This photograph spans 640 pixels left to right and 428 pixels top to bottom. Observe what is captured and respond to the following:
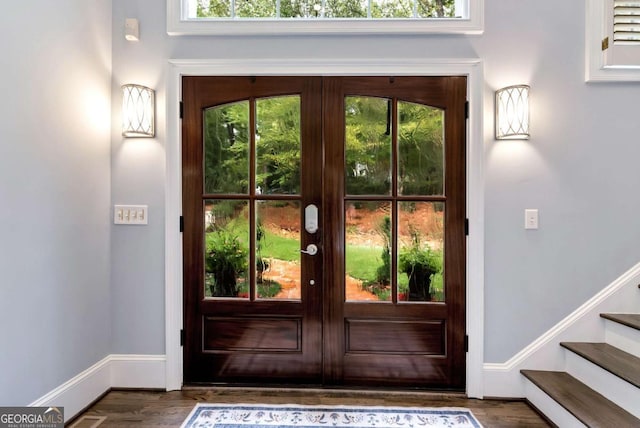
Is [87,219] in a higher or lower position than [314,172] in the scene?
lower

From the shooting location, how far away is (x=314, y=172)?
2312 mm

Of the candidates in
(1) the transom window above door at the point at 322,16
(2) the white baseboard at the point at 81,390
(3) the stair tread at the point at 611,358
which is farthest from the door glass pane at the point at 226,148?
(3) the stair tread at the point at 611,358

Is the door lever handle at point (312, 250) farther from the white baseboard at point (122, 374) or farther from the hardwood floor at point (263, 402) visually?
the white baseboard at point (122, 374)

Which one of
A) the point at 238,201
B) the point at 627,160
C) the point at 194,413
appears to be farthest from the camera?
the point at 238,201

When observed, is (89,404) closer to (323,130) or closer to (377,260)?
(377,260)

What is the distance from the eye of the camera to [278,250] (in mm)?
2350

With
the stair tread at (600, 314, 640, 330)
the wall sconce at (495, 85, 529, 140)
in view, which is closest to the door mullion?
the wall sconce at (495, 85, 529, 140)

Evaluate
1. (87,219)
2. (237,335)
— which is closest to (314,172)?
(237,335)

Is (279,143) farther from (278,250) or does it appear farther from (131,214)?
(131,214)

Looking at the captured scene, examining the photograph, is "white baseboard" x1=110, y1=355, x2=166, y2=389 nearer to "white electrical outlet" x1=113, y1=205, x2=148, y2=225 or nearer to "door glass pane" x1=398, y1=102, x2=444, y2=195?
"white electrical outlet" x1=113, y1=205, x2=148, y2=225

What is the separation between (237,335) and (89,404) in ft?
3.08

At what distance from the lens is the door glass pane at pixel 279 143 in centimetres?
233

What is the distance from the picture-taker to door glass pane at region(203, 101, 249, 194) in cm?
234

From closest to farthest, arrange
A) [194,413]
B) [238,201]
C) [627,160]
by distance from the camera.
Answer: [194,413], [627,160], [238,201]
